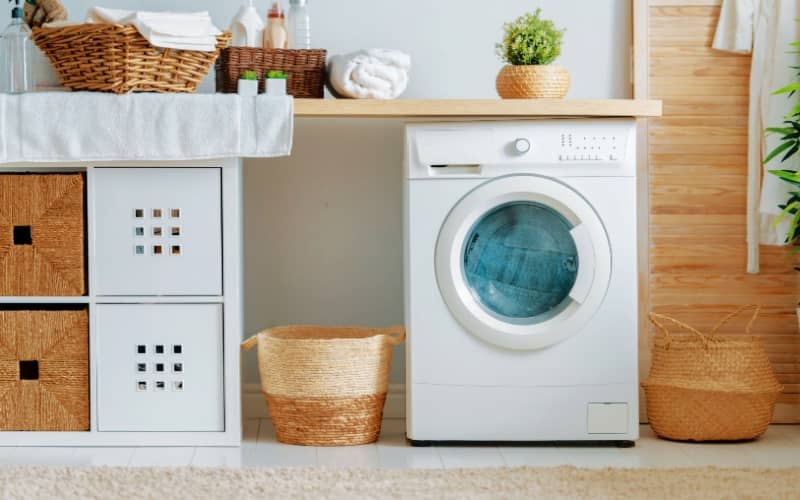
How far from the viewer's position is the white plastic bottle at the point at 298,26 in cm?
295

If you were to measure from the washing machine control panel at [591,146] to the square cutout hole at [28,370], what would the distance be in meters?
1.41

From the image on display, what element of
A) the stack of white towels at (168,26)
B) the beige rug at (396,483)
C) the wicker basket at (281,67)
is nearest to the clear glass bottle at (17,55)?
the stack of white towels at (168,26)

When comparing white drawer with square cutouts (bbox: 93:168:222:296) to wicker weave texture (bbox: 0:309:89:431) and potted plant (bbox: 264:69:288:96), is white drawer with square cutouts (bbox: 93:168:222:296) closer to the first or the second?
wicker weave texture (bbox: 0:309:89:431)

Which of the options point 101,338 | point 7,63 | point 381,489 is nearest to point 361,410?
point 381,489

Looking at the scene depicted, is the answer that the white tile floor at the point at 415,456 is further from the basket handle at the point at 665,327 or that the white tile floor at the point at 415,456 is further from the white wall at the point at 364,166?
the white wall at the point at 364,166

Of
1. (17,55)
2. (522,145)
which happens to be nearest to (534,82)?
(522,145)

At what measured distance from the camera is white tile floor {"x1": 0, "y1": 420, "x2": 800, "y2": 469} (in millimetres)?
2611

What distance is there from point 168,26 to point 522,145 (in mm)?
906

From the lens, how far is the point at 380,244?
3.24 m

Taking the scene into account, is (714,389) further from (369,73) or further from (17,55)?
(17,55)

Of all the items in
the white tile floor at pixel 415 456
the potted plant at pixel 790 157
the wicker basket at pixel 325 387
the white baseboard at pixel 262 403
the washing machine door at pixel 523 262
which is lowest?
the white tile floor at pixel 415 456

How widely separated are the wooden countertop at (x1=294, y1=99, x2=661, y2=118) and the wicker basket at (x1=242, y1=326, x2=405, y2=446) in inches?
22.8

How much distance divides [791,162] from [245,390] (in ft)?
5.49

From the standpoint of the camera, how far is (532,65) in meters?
2.84
